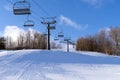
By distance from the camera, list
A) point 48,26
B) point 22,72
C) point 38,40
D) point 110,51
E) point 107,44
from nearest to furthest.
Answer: point 22,72, point 48,26, point 110,51, point 107,44, point 38,40

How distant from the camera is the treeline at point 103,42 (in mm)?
87750

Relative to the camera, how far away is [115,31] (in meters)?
94.4

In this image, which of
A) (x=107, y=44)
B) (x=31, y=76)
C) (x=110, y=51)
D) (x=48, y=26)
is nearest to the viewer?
(x=31, y=76)

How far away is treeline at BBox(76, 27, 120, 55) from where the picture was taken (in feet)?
288

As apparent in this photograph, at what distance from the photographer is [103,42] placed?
3629 inches

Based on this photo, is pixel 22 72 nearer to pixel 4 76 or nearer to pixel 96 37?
pixel 4 76

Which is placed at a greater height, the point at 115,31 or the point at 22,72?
the point at 115,31

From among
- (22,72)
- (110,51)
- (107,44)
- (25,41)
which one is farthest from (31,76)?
(25,41)

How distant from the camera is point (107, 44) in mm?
91688

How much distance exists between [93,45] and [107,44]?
18.1 feet

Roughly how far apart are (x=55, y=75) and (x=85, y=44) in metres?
74.3

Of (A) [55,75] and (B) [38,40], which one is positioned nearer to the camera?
(A) [55,75]

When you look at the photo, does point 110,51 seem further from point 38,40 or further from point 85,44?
point 38,40

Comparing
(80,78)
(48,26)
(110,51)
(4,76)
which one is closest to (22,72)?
(4,76)
